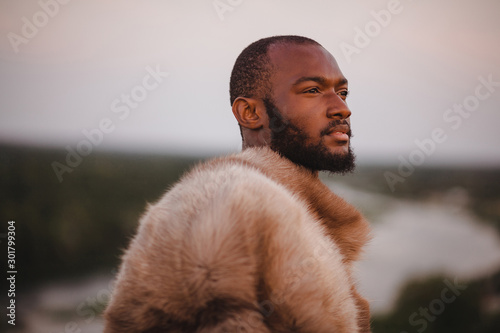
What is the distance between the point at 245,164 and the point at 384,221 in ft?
15.8

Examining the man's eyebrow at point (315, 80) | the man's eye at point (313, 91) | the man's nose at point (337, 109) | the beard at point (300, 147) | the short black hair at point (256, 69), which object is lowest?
the beard at point (300, 147)

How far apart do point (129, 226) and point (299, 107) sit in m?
4.48

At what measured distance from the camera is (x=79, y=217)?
17.4 feet

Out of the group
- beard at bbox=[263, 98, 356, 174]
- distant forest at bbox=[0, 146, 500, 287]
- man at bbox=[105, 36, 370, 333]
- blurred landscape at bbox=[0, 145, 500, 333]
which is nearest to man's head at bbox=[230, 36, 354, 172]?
beard at bbox=[263, 98, 356, 174]

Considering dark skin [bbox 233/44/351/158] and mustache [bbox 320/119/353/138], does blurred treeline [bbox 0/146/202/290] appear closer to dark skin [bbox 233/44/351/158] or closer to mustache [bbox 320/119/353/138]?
dark skin [bbox 233/44/351/158]

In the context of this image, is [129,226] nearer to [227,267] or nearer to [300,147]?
[300,147]

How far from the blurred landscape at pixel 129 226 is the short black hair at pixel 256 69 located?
8.26 ft

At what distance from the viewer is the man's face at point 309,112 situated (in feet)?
5.71

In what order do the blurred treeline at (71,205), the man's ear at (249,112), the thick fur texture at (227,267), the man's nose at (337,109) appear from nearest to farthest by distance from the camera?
the thick fur texture at (227,267) < the man's nose at (337,109) < the man's ear at (249,112) < the blurred treeline at (71,205)

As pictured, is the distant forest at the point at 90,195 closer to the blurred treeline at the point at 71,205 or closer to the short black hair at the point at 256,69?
the blurred treeline at the point at 71,205

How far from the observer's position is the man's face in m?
1.74

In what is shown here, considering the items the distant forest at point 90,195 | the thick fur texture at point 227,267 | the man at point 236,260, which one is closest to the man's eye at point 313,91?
the man at point 236,260

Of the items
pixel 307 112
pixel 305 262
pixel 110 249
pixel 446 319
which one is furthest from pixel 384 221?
pixel 305 262

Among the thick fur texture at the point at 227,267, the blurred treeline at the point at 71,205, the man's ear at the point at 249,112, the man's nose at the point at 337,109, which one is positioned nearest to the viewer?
the thick fur texture at the point at 227,267
